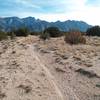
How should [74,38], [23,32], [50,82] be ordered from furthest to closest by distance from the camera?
[23,32] → [74,38] → [50,82]

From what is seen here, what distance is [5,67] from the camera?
2164 centimetres

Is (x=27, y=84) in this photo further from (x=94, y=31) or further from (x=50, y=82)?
(x=94, y=31)

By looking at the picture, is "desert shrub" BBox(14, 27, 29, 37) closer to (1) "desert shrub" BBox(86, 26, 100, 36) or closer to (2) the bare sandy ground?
(1) "desert shrub" BBox(86, 26, 100, 36)

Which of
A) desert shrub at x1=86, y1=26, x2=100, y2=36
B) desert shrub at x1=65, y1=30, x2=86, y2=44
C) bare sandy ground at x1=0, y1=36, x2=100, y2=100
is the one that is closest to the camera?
bare sandy ground at x1=0, y1=36, x2=100, y2=100

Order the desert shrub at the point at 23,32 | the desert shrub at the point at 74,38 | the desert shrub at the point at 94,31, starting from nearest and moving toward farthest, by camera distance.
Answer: the desert shrub at the point at 74,38 → the desert shrub at the point at 94,31 → the desert shrub at the point at 23,32

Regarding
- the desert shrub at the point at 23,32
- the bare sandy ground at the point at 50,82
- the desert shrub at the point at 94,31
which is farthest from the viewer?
the desert shrub at the point at 23,32

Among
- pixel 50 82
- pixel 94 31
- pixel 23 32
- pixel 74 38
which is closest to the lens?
pixel 50 82

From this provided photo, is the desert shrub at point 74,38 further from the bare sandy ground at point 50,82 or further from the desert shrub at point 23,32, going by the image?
the desert shrub at point 23,32

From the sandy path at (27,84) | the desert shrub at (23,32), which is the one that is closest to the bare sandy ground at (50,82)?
the sandy path at (27,84)

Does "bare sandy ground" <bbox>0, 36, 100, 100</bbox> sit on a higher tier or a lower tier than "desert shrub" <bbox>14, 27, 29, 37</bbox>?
higher

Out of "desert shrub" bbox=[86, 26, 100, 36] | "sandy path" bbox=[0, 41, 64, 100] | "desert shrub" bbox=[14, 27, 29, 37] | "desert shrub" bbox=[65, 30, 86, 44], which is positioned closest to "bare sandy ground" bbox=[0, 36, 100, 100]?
"sandy path" bbox=[0, 41, 64, 100]

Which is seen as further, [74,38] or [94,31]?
[94,31]

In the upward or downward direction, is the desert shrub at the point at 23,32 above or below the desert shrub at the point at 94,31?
below

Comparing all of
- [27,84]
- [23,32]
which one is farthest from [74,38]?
[23,32]
